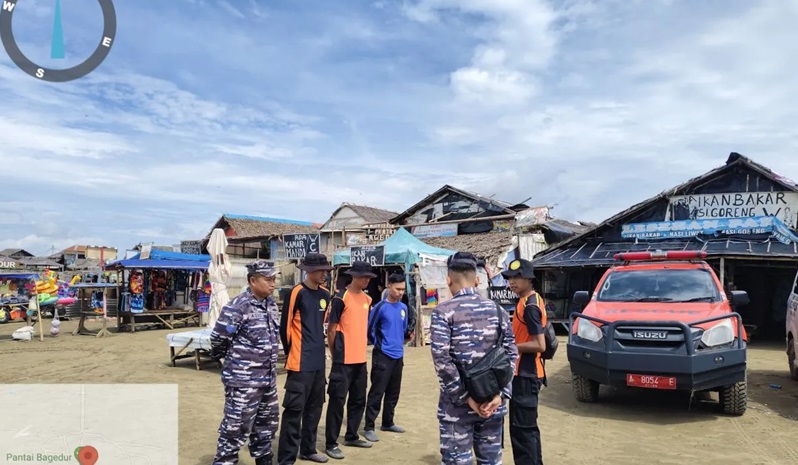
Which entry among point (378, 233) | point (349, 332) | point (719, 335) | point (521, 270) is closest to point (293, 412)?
point (349, 332)

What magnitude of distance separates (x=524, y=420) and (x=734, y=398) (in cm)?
395

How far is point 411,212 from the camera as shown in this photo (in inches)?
1133

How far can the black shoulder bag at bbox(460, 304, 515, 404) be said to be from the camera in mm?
3139

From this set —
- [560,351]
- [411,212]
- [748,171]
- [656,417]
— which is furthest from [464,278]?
[411,212]

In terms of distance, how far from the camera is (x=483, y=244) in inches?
713

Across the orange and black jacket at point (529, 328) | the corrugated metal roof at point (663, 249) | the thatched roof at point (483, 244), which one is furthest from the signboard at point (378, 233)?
the orange and black jacket at point (529, 328)

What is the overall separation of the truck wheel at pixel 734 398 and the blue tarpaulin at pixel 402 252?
8.57m

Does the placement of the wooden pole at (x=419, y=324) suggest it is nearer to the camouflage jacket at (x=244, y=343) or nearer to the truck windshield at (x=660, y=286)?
the truck windshield at (x=660, y=286)

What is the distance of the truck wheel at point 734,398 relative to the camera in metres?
6.57

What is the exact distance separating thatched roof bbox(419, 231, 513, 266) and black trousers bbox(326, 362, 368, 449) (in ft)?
36.1

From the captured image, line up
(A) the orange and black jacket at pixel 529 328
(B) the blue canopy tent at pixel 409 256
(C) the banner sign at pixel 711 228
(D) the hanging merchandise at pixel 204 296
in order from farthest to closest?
1. (D) the hanging merchandise at pixel 204 296
2. (C) the banner sign at pixel 711 228
3. (B) the blue canopy tent at pixel 409 256
4. (A) the orange and black jacket at pixel 529 328

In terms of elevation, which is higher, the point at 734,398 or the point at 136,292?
the point at 136,292

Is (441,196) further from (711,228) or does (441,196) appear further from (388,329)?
(388,329)

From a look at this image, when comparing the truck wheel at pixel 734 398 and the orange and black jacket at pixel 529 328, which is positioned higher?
the orange and black jacket at pixel 529 328
